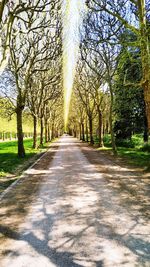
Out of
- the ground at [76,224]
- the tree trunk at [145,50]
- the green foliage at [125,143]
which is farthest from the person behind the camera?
the green foliage at [125,143]

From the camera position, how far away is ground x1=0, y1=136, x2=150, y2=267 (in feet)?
18.3

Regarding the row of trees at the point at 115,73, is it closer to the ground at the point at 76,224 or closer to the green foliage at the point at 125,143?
the green foliage at the point at 125,143

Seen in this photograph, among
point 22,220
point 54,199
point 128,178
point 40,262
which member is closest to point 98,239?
point 40,262

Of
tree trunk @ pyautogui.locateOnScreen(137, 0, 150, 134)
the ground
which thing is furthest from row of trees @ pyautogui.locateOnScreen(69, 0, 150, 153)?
the ground

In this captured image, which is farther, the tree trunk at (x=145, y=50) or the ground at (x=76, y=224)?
the tree trunk at (x=145, y=50)

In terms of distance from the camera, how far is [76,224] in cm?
747

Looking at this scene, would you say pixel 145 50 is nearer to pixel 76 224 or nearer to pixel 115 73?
pixel 76 224

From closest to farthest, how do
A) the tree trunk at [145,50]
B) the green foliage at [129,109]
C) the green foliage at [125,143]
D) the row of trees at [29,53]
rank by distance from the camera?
the tree trunk at [145,50] < the row of trees at [29,53] < the green foliage at [129,109] < the green foliage at [125,143]

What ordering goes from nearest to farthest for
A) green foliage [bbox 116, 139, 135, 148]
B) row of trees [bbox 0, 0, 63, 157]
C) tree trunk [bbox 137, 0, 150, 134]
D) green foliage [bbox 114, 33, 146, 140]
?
1. tree trunk [bbox 137, 0, 150, 134]
2. row of trees [bbox 0, 0, 63, 157]
3. green foliage [bbox 114, 33, 146, 140]
4. green foliage [bbox 116, 139, 135, 148]

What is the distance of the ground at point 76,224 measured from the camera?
5.58m

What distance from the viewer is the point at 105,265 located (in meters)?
5.24

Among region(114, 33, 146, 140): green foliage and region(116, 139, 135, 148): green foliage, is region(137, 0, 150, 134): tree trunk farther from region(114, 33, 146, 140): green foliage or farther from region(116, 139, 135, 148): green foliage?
region(116, 139, 135, 148): green foliage

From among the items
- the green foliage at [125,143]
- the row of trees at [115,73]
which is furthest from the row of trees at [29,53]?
the green foliage at [125,143]

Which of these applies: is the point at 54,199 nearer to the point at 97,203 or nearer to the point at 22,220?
the point at 97,203
